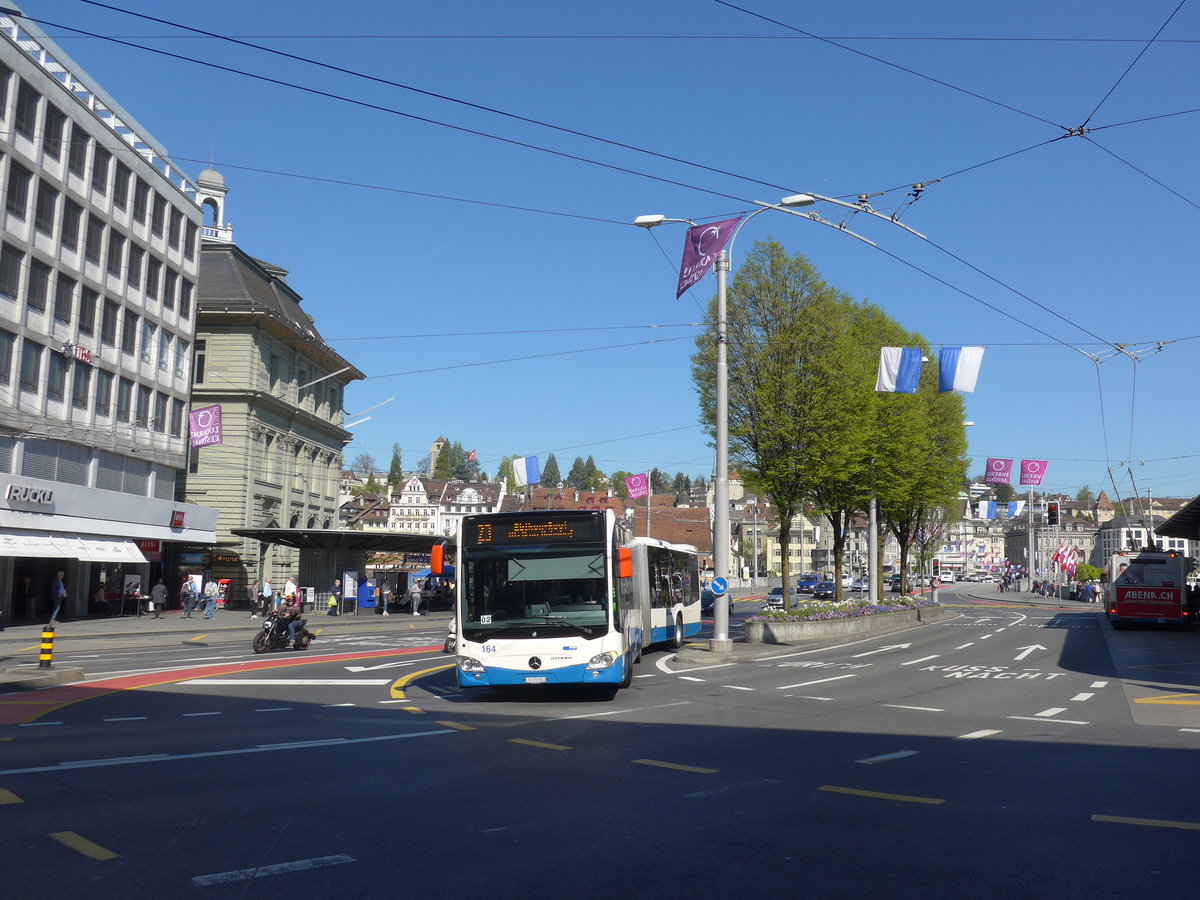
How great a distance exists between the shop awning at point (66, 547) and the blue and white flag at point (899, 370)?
28.0 meters

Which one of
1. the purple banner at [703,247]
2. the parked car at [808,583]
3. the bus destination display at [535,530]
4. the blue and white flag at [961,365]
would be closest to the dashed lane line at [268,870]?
the bus destination display at [535,530]

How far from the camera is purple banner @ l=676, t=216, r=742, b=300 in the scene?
2247cm

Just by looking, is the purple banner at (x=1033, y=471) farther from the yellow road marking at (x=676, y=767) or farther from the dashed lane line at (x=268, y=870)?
the dashed lane line at (x=268, y=870)

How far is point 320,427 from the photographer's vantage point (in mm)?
65500

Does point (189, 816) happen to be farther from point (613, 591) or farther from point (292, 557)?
point (292, 557)

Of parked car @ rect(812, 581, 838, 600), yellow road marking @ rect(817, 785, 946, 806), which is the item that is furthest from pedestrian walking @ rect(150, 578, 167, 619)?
yellow road marking @ rect(817, 785, 946, 806)

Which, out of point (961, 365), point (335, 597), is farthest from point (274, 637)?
point (335, 597)

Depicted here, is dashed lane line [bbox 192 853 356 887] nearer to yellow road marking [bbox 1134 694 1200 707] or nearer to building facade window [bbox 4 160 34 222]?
yellow road marking [bbox 1134 694 1200 707]

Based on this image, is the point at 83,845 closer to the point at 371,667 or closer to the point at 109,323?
the point at 371,667

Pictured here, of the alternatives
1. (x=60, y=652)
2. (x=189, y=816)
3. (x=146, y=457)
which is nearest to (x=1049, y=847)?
(x=189, y=816)

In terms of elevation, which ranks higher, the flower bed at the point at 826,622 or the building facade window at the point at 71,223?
the building facade window at the point at 71,223

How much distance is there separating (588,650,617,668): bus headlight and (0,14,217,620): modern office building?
27.0 metres

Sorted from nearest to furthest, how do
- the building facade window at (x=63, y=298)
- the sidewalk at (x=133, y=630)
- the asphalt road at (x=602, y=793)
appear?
the asphalt road at (x=602, y=793)
the sidewalk at (x=133, y=630)
the building facade window at (x=63, y=298)

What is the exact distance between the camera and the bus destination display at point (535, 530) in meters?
15.9
